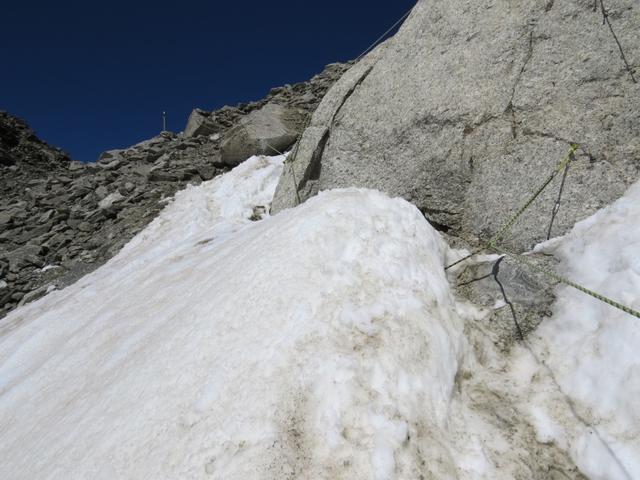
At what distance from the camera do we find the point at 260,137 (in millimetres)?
12492

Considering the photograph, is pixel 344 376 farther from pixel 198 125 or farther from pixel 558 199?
pixel 198 125

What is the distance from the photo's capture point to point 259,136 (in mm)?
12523

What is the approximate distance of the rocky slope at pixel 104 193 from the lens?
10805mm

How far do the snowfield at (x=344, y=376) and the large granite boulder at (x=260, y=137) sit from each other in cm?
793

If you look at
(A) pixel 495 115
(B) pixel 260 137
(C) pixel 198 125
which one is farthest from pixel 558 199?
(C) pixel 198 125

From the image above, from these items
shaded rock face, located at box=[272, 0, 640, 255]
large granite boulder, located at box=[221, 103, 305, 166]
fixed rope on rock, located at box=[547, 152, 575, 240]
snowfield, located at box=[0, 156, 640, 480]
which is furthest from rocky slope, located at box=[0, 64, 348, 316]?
fixed rope on rock, located at box=[547, 152, 575, 240]

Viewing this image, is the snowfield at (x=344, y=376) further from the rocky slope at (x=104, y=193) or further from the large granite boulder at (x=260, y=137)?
the large granite boulder at (x=260, y=137)

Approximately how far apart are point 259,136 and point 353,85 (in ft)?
19.3

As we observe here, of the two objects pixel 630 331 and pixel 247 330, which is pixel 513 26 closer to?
pixel 630 331

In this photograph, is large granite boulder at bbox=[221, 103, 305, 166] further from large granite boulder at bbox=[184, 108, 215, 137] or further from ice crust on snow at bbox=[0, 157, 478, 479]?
ice crust on snow at bbox=[0, 157, 478, 479]

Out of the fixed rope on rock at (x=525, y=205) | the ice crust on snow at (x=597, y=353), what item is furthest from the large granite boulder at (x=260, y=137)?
the ice crust on snow at (x=597, y=353)

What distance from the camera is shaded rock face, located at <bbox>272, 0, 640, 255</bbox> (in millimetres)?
4414

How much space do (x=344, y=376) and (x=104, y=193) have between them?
14.1 metres

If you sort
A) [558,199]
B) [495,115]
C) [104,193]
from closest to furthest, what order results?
[558,199] < [495,115] < [104,193]
